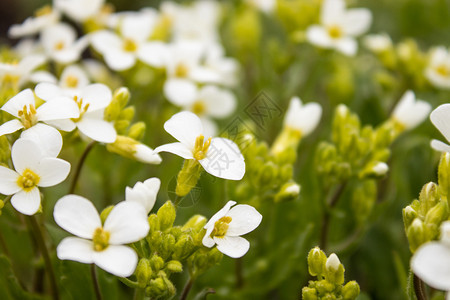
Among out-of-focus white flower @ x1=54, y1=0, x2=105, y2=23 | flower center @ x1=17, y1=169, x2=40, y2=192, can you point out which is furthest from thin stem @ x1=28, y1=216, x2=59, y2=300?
out-of-focus white flower @ x1=54, y1=0, x2=105, y2=23

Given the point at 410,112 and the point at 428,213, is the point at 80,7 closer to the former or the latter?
the point at 410,112

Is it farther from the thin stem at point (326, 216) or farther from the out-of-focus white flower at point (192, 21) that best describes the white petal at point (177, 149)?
the out-of-focus white flower at point (192, 21)

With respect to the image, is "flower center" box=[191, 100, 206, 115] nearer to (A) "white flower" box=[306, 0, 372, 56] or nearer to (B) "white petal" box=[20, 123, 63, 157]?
(A) "white flower" box=[306, 0, 372, 56]

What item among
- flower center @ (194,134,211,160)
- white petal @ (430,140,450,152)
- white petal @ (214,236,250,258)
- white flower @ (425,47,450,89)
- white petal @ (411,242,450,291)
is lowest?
white flower @ (425,47,450,89)

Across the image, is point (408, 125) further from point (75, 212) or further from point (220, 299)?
point (75, 212)

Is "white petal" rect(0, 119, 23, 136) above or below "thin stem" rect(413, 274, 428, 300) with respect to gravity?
above

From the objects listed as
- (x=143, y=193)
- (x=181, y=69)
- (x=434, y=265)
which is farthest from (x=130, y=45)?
(x=434, y=265)

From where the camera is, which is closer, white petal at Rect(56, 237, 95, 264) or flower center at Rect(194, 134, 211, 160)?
white petal at Rect(56, 237, 95, 264)

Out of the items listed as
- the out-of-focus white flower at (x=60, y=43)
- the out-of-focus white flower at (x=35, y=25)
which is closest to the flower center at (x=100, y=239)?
the out-of-focus white flower at (x=60, y=43)
